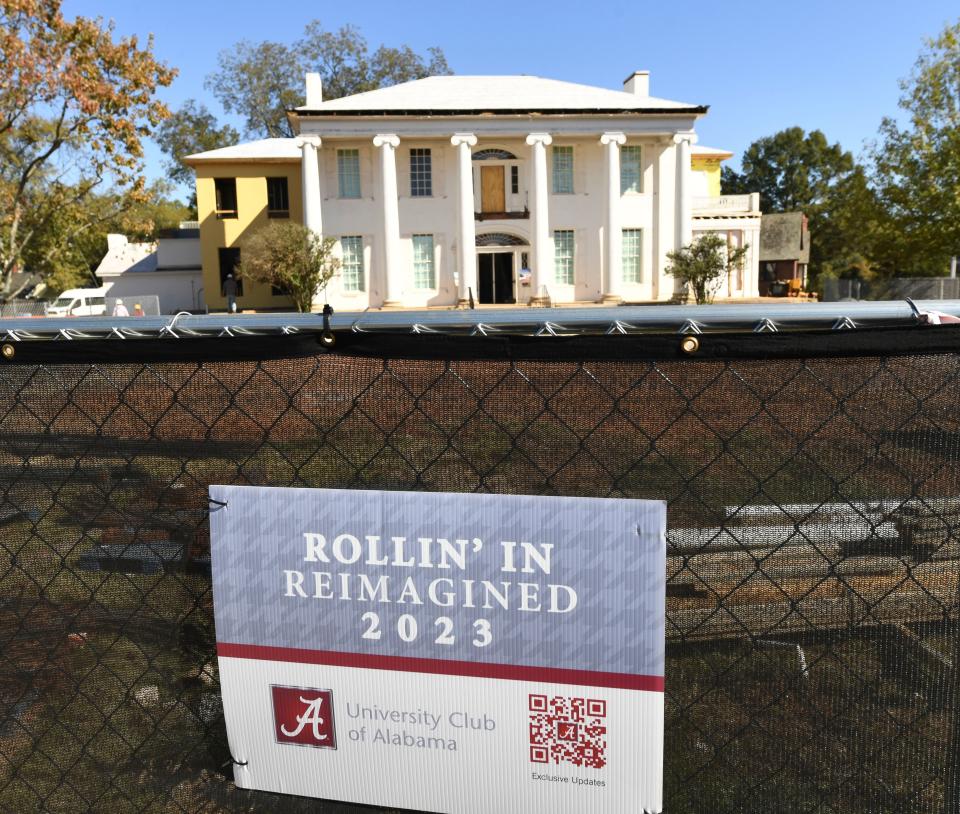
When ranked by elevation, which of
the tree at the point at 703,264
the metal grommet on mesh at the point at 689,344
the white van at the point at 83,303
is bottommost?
→ the white van at the point at 83,303

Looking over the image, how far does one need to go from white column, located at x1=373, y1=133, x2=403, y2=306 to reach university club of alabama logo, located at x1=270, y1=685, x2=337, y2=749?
113ft

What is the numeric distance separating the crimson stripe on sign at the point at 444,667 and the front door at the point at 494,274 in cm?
3643

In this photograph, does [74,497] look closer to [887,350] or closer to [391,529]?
[391,529]

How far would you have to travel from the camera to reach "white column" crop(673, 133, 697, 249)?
3553 cm

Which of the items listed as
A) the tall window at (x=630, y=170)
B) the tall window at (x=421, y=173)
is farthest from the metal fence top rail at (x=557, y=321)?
the tall window at (x=630, y=170)

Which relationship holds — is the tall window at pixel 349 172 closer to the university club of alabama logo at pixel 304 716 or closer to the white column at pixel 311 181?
the white column at pixel 311 181

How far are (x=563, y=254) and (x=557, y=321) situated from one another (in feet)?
120

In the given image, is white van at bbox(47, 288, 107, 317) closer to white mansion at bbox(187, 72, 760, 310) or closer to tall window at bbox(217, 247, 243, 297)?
tall window at bbox(217, 247, 243, 297)

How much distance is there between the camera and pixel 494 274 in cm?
3800

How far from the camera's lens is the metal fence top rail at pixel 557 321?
1.82 metres

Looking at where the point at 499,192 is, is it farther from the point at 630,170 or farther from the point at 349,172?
the point at 349,172

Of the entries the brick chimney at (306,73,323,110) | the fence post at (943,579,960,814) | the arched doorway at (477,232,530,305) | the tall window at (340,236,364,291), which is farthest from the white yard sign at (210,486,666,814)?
the brick chimney at (306,73,323,110)

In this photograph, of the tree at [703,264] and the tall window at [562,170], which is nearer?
the tree at [703,264]

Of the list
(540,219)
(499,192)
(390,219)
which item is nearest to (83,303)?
(390,219)
